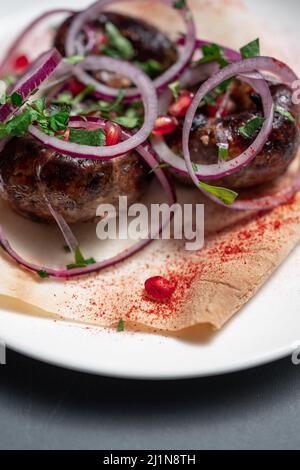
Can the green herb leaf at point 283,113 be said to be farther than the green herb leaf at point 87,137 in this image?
Yes

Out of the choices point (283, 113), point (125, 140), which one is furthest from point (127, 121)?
point (283, 113)

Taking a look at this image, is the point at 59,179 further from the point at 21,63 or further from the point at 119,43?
the point at 21,63

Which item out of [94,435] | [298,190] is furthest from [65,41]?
[94,435]

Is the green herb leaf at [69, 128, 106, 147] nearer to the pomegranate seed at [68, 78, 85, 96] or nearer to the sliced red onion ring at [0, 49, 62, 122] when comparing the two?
the sliced red onion ring at [0, 49, 62, 122]

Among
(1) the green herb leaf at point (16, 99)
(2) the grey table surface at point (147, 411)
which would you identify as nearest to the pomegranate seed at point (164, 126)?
(1) the green herb leaf at point (16, 99)

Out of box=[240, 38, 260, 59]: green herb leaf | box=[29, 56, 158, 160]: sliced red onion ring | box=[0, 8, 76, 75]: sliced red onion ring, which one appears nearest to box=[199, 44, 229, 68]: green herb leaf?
box=[240, 38, 260, 59]: green herb leaf

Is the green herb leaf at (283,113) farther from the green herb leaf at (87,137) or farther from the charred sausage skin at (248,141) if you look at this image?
the green herb leaf at (87,137)
